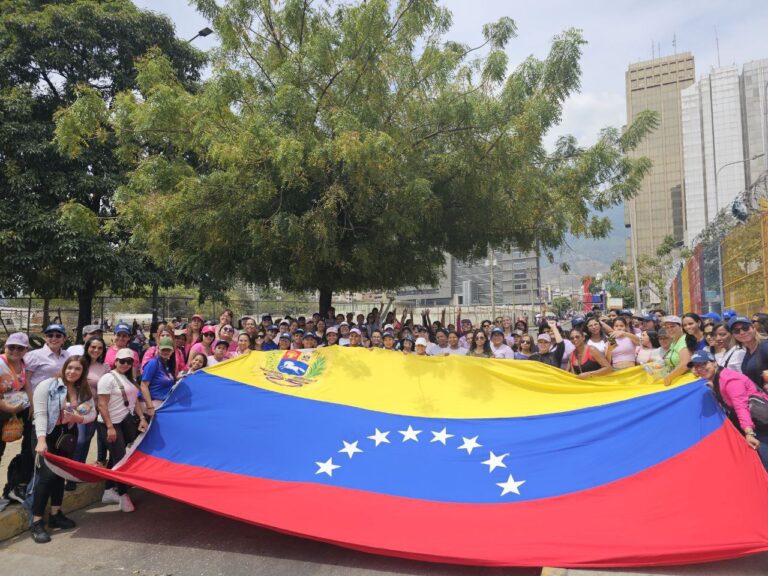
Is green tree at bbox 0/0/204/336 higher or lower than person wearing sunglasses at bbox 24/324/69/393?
higher

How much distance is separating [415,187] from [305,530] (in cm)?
588

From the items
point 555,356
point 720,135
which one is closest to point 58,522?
point 555,356

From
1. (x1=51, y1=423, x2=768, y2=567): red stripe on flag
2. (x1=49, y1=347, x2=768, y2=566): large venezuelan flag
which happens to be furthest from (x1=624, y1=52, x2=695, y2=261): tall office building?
(x1=51, y1=423, x2=768, y2=567): red stripe on flag

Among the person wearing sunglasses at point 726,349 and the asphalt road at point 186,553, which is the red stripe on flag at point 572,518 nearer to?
the asphalt road at point 186,553

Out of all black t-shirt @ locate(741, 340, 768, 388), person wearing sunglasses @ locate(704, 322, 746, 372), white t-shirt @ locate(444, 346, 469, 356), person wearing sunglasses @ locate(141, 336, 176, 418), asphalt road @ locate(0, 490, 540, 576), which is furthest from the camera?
white t-shirt @ locate(444, 346, 469, 356)

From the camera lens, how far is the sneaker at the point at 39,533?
17.7ft

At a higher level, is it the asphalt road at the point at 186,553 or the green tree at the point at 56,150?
the green tree at the point at 56,150

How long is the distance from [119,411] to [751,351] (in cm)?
663

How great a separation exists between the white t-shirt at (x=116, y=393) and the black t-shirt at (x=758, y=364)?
6403 millimetres

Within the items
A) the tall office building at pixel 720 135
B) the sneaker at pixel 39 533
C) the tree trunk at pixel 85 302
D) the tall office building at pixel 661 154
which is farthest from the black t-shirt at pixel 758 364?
the tall office building at pixel 661 154

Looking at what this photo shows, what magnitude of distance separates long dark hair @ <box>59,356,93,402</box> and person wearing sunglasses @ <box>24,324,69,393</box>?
0.31 meters

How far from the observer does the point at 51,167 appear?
60.8 feet

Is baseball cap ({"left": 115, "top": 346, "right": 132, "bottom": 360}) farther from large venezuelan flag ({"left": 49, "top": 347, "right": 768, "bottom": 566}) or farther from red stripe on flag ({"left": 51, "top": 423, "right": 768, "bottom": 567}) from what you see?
red stripe on flag ({"left": 51, "top": 423, "right": 768, "bottom": 567})

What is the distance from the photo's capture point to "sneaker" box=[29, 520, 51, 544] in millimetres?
5406
